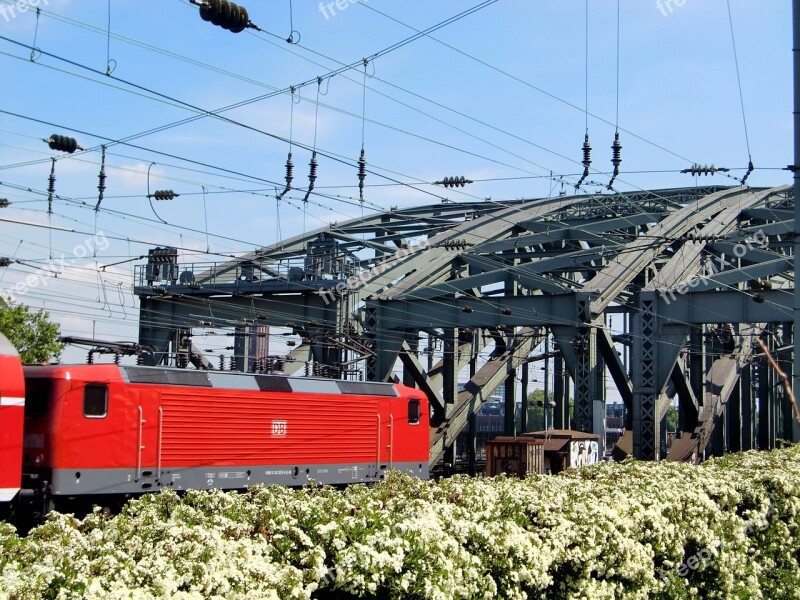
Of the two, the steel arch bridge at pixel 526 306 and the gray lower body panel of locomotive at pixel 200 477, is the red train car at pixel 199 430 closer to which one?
the gray lower body panel of locomotive at pixel 200 477

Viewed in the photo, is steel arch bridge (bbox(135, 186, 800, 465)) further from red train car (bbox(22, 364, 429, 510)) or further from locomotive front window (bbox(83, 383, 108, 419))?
locomotive front window (bbox(83, 383, 108, 419))

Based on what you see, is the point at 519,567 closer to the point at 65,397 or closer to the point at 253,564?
the point at 253,564

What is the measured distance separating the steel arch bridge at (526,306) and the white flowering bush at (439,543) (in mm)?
15541

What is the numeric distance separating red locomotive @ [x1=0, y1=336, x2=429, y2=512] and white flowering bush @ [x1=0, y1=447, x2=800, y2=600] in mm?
10521

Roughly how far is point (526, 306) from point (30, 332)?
29978 mm

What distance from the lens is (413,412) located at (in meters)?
32.2

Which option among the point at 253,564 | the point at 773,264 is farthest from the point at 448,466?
the point at 253,564

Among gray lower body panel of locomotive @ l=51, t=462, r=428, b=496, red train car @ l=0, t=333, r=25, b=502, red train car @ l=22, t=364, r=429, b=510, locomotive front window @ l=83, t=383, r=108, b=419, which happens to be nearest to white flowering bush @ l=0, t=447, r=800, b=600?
gray lower body panel of locomotive @ l=51, t=462, r=428, b=496

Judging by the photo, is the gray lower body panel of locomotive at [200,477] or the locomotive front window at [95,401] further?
the locomotive front window at [95,401]

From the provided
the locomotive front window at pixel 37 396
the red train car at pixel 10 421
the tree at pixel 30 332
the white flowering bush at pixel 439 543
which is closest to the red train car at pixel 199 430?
the locomotive front window at pixel 37 396

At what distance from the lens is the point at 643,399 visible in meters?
36.2

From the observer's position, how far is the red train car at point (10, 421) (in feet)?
59.5

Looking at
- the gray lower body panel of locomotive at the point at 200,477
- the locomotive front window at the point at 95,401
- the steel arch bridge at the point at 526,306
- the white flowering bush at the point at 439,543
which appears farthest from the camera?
the steel arch bridge at the point at 526,306

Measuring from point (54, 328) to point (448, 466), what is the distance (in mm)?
24717
